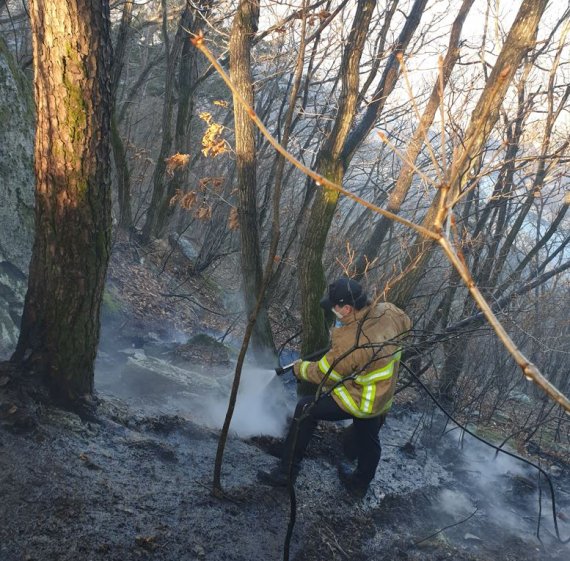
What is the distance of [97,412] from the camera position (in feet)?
13.2

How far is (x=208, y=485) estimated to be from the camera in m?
3.83

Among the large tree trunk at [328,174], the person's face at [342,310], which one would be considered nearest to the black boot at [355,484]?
the large tree trunk at [328,174]

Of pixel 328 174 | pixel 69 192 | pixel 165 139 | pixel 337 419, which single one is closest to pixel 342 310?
pixel 337 419

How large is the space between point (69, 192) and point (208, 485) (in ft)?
7.73

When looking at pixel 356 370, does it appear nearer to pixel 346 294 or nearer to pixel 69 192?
pixel 346 294

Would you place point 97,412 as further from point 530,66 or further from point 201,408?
point 530,66

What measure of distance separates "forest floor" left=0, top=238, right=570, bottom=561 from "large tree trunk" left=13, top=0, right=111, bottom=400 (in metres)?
0.33

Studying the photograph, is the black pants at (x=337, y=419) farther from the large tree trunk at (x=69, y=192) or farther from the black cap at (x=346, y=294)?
the large tree trunk at (x=69, y=192)

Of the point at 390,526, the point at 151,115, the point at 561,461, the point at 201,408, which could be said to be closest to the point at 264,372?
the point at 201,408

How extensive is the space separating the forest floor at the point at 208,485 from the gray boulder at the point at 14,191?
54.9 inches

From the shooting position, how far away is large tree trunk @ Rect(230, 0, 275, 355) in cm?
546

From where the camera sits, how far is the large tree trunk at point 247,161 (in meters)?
5.46

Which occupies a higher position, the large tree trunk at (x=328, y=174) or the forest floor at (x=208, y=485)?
the large tree trunk at (x=328, y=174)

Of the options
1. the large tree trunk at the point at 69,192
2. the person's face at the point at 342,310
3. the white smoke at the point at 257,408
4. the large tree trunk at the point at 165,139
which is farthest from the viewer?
the large tree trunk at the point at 165,139
